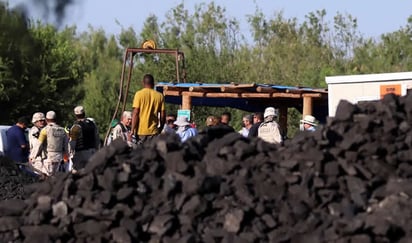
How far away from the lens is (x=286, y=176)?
7062mm

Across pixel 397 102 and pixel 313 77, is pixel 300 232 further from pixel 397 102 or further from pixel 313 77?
pixel 313 77

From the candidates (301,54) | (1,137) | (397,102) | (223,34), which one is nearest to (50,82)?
(223,34)

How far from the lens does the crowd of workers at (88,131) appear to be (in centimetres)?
1504

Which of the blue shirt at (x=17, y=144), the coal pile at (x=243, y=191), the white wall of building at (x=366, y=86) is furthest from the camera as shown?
the blue shirt at (x=17, y=144)

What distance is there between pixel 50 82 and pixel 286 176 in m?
38.8

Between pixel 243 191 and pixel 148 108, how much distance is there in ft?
26.7

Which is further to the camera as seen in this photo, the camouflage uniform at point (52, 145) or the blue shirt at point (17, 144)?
the blue shirt at point (17, 144)

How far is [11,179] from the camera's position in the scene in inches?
609

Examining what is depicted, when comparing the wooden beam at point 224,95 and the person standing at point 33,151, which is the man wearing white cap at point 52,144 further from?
the wooden beam at point 224,95

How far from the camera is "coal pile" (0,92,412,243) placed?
675 centimetres

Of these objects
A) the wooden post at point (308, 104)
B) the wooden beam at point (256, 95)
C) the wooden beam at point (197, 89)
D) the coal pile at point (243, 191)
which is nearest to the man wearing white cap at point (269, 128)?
the wooden beam at point (197, 89)

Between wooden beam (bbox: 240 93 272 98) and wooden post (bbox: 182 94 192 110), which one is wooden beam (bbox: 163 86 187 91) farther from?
wooden beam (bbox: 240 93 272 98)

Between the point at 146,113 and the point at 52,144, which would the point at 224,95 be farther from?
the point at 146,113

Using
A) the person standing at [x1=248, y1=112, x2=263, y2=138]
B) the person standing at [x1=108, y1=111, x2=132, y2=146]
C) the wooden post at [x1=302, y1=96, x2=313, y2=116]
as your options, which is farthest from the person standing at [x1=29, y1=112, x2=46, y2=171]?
the wooden post at [x1=302, y1=96, x2=313, y2=116]
